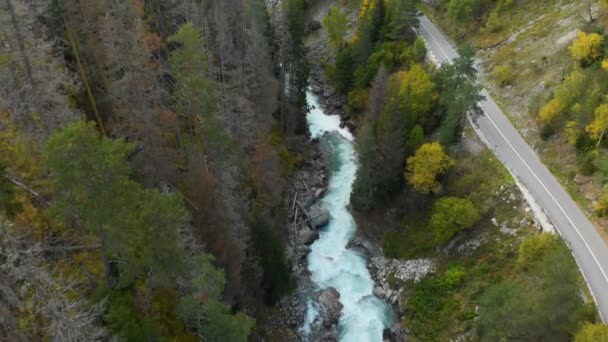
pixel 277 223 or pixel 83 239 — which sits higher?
pixel 83 239

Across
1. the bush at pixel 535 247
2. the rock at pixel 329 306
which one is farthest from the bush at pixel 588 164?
the rock at pixel 329 306

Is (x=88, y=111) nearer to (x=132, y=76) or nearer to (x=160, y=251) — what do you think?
(x=132, y=76)

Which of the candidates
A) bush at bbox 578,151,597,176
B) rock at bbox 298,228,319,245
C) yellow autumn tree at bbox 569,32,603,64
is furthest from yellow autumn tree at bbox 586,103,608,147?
rock at bbox 298,228,319,245

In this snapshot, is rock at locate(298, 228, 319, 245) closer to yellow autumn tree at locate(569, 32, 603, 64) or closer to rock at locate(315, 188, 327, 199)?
rock at locate(315, 188, 327, 199)

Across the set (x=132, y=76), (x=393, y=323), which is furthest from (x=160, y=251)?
(x=393, y=323)

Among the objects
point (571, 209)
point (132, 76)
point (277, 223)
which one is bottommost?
point (277, 223)

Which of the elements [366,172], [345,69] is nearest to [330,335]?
[366,172]

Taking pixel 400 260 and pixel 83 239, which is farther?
pixel 400 260
